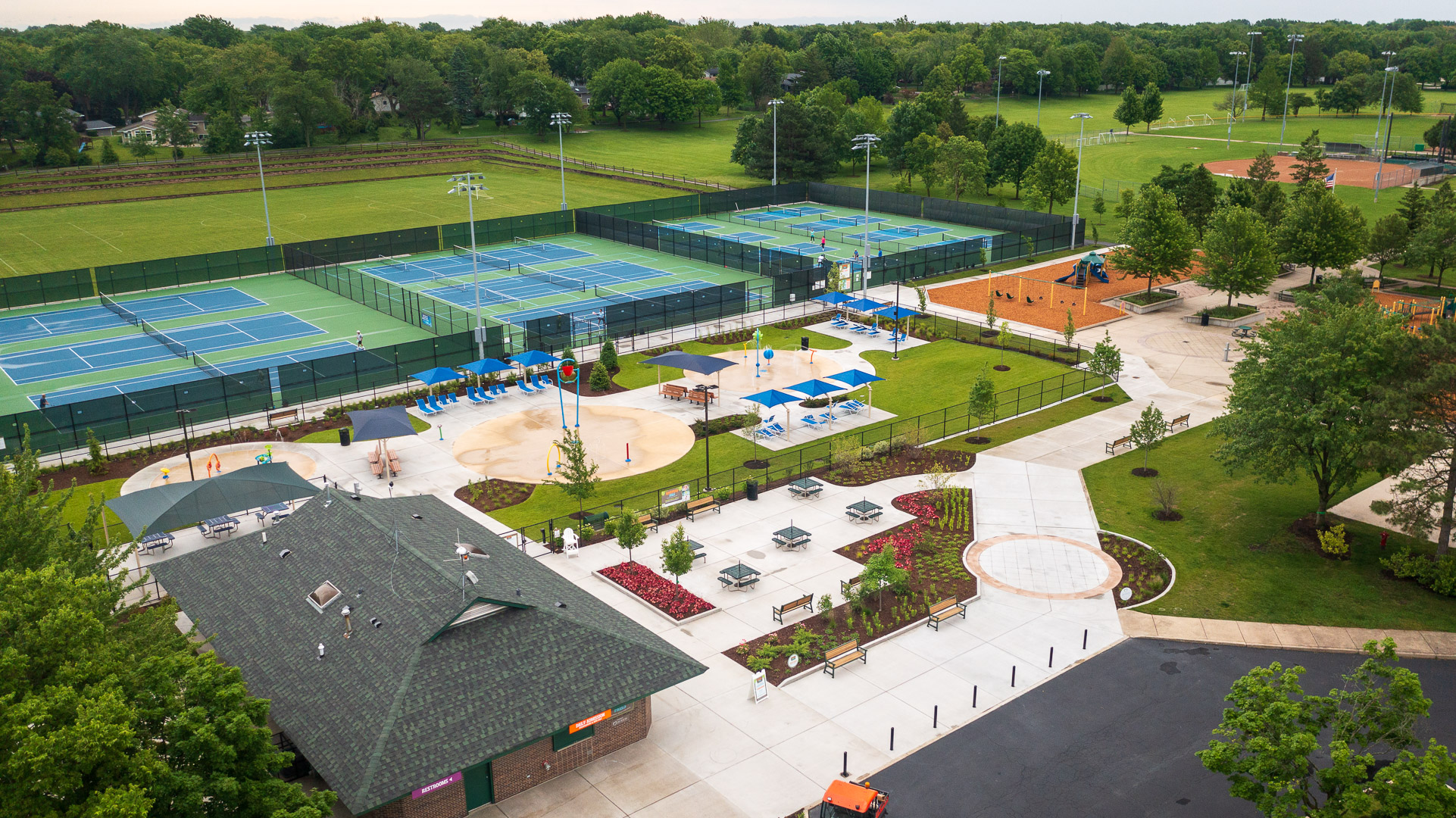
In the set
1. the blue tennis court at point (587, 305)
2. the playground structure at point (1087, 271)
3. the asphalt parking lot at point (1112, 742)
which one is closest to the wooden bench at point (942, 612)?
the asphalt parking lot at point (1112, 742)

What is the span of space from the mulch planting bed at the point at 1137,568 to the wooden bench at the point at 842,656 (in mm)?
8406

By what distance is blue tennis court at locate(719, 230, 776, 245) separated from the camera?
86.0 m

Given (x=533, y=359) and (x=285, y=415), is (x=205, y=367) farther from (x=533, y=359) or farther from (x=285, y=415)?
(x=533, y=359)

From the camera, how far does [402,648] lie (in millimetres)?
22016

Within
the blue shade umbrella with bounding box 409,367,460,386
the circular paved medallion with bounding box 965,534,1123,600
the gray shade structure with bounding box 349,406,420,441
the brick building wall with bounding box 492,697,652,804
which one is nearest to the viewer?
the brick building wall with bounding box 492,697,652,804

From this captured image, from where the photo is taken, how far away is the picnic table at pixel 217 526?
116 ft

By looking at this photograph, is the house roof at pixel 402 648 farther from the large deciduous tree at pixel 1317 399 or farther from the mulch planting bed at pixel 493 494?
the large deciduous tree at pixel 1317 399

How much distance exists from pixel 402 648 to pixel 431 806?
3.24 metres

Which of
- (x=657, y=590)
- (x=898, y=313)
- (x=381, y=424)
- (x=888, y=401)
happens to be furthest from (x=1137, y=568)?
(x=898, y=313)

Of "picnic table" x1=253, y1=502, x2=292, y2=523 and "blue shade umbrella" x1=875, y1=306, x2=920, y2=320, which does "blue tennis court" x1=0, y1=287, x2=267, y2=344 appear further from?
"blue shade umbrella" x1=875, y1=306, x2=920, y2=320

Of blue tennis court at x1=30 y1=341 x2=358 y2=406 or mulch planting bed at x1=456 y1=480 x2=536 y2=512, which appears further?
blue tennis court at x1=30 y1=341 x2=358 y2=406

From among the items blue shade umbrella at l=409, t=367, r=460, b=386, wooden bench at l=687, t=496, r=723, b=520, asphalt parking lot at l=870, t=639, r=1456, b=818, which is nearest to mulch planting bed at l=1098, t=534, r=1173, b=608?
asphalt parking lot at l=870, t=639, r=1456, b=818

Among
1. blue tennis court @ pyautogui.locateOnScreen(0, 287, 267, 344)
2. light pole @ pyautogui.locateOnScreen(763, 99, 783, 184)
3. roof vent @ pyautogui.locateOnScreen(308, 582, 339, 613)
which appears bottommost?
blue tennis court @ pyautogui.locateOnScreen(0, 287, 267, 344)

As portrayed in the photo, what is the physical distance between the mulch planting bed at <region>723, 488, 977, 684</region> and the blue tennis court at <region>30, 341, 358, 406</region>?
29.3 meters
